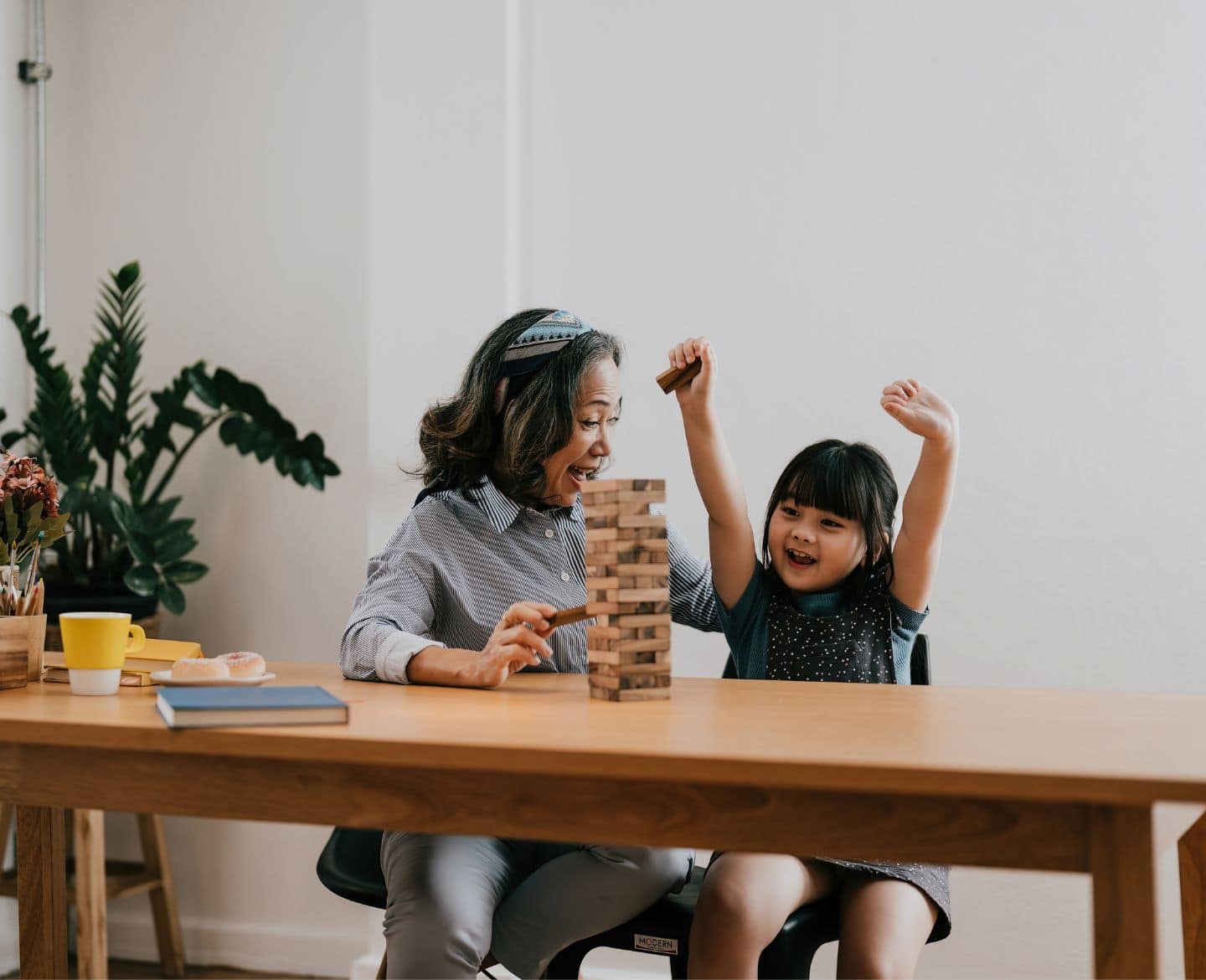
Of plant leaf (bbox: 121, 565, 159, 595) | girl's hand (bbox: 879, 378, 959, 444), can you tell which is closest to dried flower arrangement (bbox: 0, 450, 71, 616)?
plant leaf (bbox: 121, 565, 159, 595)

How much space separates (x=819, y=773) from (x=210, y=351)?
97.1 inches

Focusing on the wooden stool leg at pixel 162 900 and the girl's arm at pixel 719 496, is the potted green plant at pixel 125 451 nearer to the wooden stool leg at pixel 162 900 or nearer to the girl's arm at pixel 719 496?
the wooden stool leg at pixel 162 900

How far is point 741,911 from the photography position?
1.56m

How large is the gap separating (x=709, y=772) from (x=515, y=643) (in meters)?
0.53

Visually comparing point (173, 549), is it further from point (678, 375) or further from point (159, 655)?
point (678, 375)

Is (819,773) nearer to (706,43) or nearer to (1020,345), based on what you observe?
(1020,345)

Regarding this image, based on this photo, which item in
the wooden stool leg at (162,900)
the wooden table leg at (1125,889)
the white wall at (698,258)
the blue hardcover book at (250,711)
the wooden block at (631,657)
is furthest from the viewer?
the wooden stool leg at (162,900)

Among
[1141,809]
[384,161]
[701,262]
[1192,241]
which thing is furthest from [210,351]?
[1141,809]

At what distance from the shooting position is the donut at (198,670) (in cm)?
156

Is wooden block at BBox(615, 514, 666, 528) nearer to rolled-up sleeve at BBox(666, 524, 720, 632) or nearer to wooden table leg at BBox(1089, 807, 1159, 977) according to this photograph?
rolled-up sleeve at BBox(666, 524, 720, 632)

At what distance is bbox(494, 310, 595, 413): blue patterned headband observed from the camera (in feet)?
6.40

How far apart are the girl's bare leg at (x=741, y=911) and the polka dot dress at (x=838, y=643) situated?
0.37 meters

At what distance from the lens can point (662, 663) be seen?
60.2 inches

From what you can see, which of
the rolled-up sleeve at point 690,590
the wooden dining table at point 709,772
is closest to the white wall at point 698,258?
the rolled-up sleeve at point 690,590
